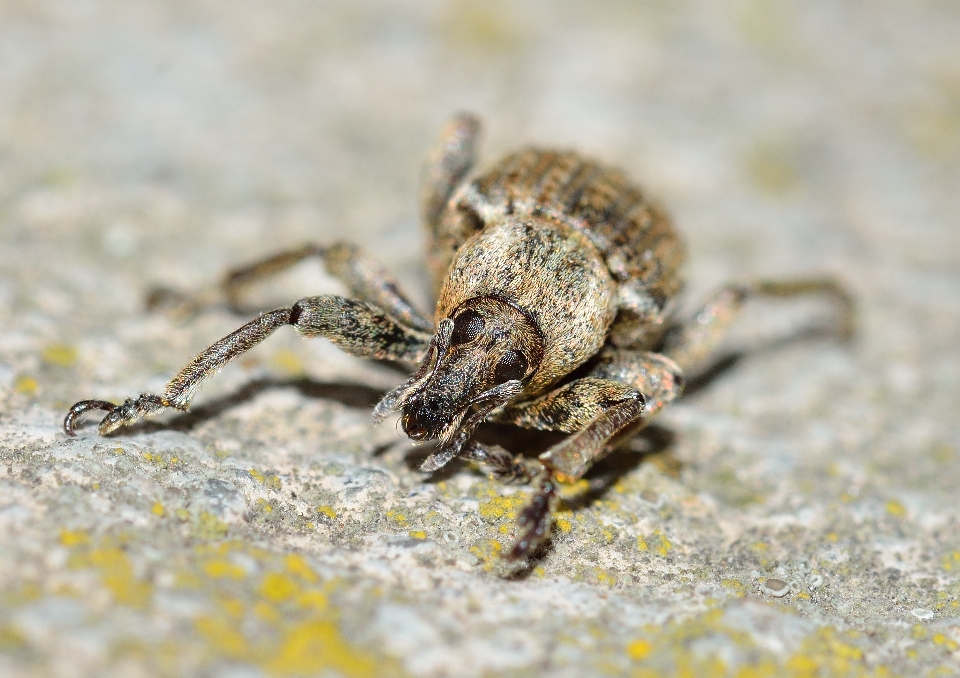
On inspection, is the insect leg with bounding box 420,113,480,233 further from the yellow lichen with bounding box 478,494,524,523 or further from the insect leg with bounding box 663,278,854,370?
the yellow lichen with bounding box 478,494,524,523

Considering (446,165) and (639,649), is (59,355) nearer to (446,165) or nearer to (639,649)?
(446,165)

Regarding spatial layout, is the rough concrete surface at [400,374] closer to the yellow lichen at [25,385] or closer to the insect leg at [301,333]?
the yellow lichen at [25,385]

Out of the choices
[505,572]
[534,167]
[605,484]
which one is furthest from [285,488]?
[534,167]

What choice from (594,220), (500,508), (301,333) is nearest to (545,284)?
(594,220)

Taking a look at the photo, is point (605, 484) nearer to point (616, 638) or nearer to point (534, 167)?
point (616, 638)

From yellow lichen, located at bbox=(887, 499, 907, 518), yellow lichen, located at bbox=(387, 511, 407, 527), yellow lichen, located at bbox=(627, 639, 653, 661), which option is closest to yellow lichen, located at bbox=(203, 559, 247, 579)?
yellow lichen, located at bbox=(387, 511, 407, 527)

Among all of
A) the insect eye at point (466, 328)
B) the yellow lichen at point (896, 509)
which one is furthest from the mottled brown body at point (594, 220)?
the yellow lichen at point (896, 509)

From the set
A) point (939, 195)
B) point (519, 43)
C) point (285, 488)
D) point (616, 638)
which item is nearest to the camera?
point (616, 638)
